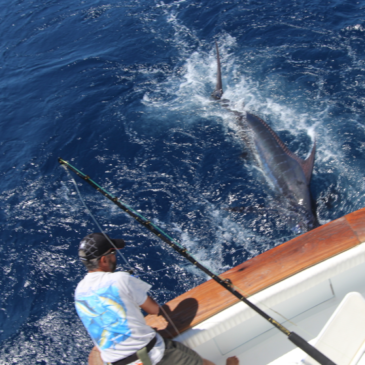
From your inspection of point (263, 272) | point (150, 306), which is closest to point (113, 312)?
point (150, 306)

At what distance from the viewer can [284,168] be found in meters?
6.79

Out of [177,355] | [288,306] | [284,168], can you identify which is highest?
[177,355]

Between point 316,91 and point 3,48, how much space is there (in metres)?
12.8

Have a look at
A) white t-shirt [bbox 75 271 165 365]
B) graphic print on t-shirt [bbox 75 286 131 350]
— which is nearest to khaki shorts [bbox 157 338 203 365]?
Answer: white t-shirt [bbox 75 271 165 365]

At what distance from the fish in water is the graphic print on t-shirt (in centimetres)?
415

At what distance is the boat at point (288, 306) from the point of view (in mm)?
2744

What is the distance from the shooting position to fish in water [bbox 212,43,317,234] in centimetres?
608

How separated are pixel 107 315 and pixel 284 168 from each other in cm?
519

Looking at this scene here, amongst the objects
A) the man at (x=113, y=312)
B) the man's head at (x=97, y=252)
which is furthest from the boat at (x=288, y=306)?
the man's head at (x=97, y=252)

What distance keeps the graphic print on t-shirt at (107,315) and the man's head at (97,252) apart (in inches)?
9.1

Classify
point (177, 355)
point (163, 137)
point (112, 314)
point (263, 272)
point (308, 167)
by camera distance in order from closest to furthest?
point (112, 314), point (177, 355), point (263, 272), point (308, 167), point (163, 137)

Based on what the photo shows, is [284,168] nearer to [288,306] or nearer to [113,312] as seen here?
[288,306]

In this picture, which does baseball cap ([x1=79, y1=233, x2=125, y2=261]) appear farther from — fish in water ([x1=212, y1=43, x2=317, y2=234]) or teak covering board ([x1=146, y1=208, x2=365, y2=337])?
fish in water ([x1=212, y1=43, x2=317, y2=234])

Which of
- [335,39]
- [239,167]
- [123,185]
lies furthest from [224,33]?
[123,185]
